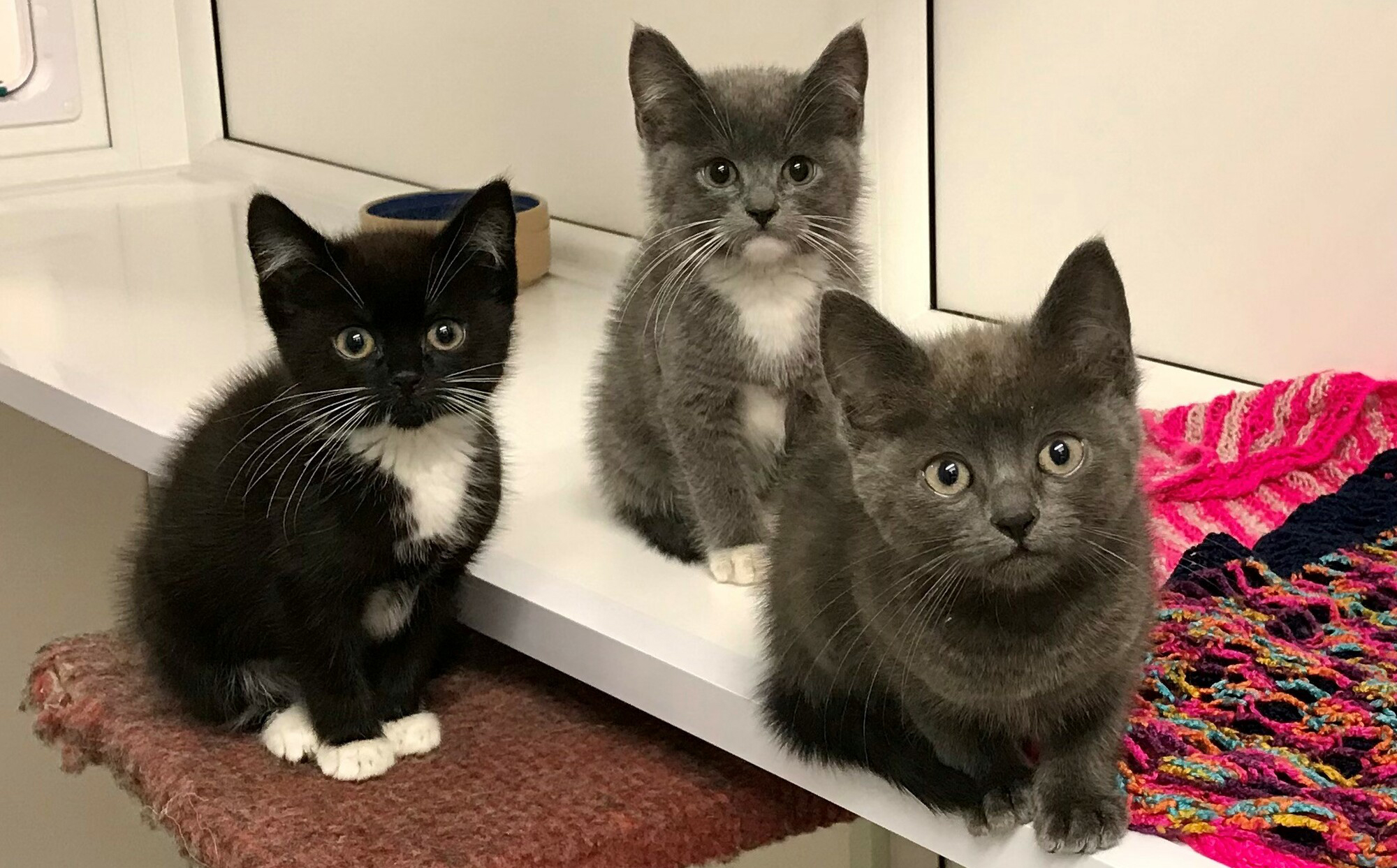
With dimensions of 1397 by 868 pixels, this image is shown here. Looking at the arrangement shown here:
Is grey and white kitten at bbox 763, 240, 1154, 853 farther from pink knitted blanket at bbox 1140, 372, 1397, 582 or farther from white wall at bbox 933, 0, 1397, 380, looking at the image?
white wall at bbox 933, 0, 1397, 380

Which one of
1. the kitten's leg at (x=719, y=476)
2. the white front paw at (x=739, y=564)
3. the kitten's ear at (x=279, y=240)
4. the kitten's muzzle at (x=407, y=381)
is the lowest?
the white front paw at (x=739, y=564)

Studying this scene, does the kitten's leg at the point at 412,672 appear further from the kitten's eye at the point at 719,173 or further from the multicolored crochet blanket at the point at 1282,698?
the multicolored crochet blanket at the point at 1282,698

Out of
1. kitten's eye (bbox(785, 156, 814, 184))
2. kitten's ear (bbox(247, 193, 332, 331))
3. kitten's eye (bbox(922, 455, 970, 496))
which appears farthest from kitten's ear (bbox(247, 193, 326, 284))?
kitten's eye (bbox(922, 455, 970, 496))

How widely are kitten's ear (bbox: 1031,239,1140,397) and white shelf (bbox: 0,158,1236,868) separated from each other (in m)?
0.28

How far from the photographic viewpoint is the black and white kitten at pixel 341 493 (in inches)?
42.5

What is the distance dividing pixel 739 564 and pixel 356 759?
12.8 inches

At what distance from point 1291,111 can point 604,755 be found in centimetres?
86

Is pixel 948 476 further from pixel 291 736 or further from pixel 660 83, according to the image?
pixel 291 736

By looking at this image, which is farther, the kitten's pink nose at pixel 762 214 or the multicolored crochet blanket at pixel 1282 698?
the kitten's pink nose at pixel 762 214

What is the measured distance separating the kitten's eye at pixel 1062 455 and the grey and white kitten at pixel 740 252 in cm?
33

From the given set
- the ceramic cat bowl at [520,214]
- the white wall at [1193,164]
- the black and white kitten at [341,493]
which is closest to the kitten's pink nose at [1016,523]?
the black and white kitten at [341,493]

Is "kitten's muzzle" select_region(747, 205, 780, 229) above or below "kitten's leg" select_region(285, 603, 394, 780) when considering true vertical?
above

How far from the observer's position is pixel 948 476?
0.83 metres

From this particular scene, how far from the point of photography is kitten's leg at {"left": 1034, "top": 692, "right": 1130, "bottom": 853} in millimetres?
872
